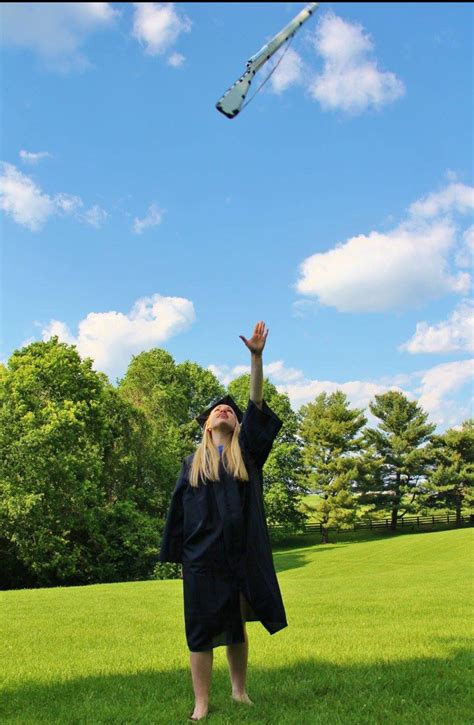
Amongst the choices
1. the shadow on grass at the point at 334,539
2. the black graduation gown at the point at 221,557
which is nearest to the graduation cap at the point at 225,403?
the black graduation gown at the point at 221,557

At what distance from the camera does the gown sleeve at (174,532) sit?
5449 mm

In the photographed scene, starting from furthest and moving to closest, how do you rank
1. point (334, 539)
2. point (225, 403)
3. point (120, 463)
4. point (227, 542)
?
point (334, 539), point (120, 463), point (225, 403), point (227, 542)

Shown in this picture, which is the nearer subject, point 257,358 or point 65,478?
point 257,358

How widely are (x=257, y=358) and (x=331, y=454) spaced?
51.3 m

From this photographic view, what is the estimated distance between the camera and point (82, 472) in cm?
3198

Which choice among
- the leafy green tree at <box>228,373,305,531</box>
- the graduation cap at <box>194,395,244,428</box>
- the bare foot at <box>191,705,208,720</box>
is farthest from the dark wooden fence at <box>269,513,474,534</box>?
the bare foot at <box>191,705,208,720</box>

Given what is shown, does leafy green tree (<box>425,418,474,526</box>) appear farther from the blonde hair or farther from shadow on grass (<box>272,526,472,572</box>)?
the blonde hair

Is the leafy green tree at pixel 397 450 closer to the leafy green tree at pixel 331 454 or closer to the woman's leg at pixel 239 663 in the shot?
the leafy green tree at pixel 331 454

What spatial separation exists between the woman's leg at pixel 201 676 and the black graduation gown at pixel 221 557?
0.24ft

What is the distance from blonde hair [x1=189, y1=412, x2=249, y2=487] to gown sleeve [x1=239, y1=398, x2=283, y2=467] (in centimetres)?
10

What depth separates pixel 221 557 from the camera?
515 cm

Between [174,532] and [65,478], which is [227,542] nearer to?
[174,532]

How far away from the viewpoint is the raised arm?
214 inches

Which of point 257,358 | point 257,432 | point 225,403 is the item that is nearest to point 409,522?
point 225,403
